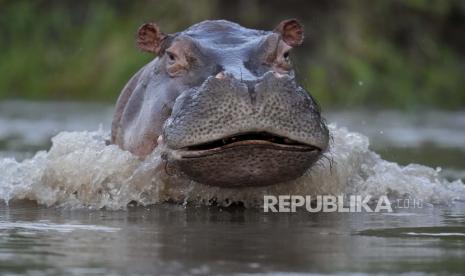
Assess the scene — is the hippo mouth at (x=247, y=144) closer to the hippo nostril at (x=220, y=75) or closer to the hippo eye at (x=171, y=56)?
the hippo nostril at (x=220, y=75)

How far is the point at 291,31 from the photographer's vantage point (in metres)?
7.14

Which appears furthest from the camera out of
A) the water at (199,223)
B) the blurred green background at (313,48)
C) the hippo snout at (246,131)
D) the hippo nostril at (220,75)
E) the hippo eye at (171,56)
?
the blurred green background at (313,48)

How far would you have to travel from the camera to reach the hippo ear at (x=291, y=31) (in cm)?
710

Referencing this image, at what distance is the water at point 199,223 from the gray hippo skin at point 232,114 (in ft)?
0.76

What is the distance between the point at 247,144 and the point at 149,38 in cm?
158

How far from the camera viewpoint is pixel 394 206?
6.79 meters

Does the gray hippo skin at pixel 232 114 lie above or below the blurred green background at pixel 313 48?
below

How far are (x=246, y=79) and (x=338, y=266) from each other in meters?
1.70

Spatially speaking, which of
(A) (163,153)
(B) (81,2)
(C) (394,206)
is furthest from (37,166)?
(B) (81,2)

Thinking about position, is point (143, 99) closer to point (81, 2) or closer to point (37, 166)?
point (37, 166)

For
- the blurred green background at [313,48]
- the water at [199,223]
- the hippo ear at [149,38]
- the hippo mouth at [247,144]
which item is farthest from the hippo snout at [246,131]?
the blurred green background at [313,48]

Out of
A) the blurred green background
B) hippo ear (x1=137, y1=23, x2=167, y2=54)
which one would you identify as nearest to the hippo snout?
hippo ear (x1=137, y1=23, x2=167, y2=54)

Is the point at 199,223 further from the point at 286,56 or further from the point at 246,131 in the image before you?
the point at 286,56
